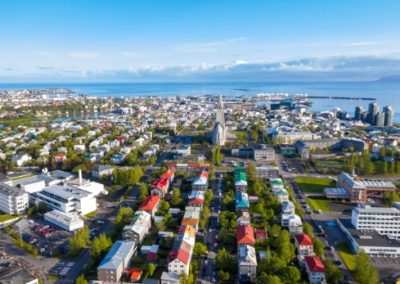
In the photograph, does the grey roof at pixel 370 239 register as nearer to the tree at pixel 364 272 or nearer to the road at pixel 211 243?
the tree at pixel 364 272

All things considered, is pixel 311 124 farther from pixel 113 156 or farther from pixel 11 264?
pixel 11 264

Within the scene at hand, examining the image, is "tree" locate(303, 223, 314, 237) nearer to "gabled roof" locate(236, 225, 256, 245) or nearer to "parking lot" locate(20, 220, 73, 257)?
"gabled roof" locate(236, 225, 256, 245)

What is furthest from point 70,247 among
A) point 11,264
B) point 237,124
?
point 237,124

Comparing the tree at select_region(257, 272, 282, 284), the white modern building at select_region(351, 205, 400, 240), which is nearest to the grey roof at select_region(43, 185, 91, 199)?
the tree at select_region(257, 272, 282, 284)

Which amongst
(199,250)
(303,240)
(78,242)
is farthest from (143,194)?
(303,240)

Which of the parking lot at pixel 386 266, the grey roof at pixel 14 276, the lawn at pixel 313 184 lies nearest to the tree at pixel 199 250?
the grey roof at pixel 14 276
